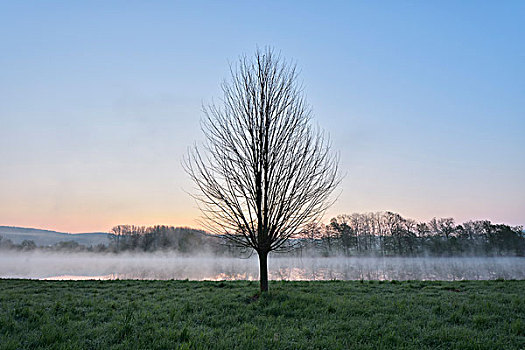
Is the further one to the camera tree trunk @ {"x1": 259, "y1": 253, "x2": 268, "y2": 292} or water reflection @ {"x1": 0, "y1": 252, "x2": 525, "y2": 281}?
water reflection @ {"x1": 0, "y1": 252, "x2": 525, "y2": 281}

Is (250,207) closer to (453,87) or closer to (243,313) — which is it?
(243,313)

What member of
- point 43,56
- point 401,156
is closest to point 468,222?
point 401,156

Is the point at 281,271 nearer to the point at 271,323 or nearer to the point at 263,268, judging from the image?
the point at 263,268

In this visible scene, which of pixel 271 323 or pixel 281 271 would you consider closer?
pixel 271 323

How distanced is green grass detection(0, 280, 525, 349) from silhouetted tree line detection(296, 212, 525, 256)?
143 ft

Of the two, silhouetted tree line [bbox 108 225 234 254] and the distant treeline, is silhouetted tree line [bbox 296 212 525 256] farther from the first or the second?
silhouetted tree line [bbox 108 225 234 254]

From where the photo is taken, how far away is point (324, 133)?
7.29 meters

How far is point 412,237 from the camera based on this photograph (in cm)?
5359

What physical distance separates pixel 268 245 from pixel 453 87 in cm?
1279

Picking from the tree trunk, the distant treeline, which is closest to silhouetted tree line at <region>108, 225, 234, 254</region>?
the distant treeline

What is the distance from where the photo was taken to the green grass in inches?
151

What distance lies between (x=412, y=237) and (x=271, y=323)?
5798 centimetres

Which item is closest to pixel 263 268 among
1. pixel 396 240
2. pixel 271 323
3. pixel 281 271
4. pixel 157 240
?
pixel 271 323

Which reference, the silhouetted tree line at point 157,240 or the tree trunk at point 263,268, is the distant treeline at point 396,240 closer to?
the silhouetted tree line at point 157,240
